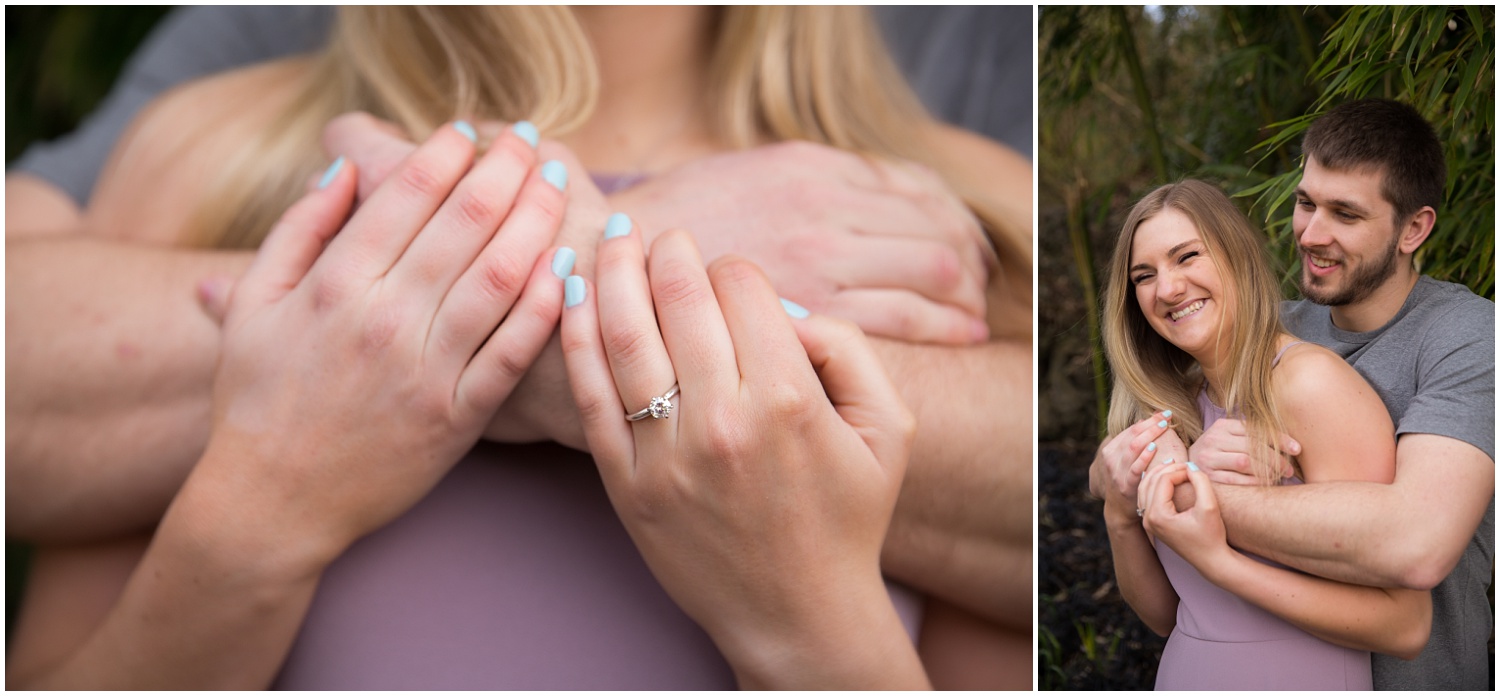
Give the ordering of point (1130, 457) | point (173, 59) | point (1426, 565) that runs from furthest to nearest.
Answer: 1. point (173, 59)
2. point (1130, 457)
3. point (1426, 565)

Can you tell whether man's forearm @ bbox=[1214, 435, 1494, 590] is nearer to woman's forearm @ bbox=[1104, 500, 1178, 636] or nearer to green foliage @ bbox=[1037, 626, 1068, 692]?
woman's forearm @ bbox=[1104, 500, 1178, 636]

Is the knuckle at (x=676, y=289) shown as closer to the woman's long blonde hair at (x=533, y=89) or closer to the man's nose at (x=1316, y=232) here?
the woman's long blonde hair at (x=533, y=89)

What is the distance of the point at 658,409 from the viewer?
1029 mm

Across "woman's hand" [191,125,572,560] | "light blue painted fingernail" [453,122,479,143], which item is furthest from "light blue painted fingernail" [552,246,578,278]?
"light blue painted fingernail" [453,122,479,143]

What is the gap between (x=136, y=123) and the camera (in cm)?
134

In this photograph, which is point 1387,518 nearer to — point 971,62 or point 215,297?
point 971,62

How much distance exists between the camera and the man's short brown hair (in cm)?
117

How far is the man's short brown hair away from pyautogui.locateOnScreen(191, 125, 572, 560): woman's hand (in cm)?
96

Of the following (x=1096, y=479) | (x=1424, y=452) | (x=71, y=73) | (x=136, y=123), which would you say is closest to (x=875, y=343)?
(x=1096, y=479)

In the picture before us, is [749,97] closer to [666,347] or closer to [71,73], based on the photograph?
[666,347]

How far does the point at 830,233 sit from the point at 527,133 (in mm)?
402

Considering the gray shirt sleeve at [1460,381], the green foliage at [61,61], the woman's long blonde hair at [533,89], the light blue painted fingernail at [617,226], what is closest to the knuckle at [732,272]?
the light blue painted fingernail at [617,226]

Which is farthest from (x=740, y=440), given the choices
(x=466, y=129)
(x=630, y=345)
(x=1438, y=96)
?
(x=1438, y=96)

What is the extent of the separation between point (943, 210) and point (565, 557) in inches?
26.6
